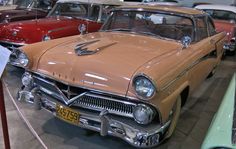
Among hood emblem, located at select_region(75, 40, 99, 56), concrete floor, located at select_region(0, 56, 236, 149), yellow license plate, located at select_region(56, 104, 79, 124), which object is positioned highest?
hood emblem, located at select_region(75, 40, 99, 56)

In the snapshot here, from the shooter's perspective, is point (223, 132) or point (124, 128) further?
point (124, 128)

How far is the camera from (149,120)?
2.54 metres

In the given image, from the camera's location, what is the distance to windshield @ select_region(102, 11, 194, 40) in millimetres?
3814

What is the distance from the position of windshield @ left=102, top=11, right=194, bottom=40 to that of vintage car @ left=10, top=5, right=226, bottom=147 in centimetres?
1

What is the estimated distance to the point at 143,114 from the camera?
2516mm

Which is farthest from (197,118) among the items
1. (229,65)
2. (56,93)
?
(229,65)

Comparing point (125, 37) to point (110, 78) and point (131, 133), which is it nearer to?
point (110, 78)

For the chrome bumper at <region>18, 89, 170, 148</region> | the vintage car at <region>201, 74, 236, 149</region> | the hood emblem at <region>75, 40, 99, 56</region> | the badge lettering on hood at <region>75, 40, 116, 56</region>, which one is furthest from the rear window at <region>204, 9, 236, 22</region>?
the vintage car at <region>201, 74, 236, 149</region>

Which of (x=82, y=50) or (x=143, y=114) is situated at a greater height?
(x=82, y=50)

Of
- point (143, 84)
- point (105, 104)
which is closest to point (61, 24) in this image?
point (105, 104)

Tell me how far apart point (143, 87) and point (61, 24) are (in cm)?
346

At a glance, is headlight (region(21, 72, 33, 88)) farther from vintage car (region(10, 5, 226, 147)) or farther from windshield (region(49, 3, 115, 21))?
windshield (region(49, 3, 115, 21))

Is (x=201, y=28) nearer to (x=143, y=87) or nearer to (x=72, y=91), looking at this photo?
(x=143, y=87)

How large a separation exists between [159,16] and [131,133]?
2000mm
